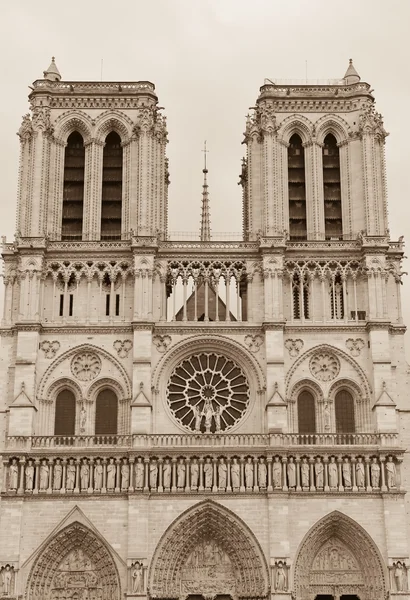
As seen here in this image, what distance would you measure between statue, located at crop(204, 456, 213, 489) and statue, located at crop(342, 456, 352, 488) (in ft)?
15.3

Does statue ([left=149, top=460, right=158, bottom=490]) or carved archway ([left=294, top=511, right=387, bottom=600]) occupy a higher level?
statue ([left=149, top=460, right=158, bottom=490])

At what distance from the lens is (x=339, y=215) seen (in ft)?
138

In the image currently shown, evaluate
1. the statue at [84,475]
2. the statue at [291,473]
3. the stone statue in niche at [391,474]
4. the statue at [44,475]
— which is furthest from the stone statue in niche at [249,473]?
the statue at [44,475]

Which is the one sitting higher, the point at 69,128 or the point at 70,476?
the point at 69,128

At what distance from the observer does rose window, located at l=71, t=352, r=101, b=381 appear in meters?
39.0

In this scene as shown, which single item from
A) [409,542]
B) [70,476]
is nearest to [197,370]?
[70,476]

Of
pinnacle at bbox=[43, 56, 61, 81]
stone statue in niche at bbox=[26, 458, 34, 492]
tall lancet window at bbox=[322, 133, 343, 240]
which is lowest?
stone statue in niche at bbox=[26, 458, 34, 492]

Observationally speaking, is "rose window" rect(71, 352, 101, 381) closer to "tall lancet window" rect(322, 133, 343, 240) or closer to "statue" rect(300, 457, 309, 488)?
"statue" rect(300, 457, 309, 488)

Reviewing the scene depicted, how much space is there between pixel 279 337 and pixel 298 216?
5.76 meters

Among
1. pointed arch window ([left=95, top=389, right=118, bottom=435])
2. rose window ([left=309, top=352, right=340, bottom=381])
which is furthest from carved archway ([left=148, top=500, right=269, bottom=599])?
rose window ([left=309, top=352, right=340, bottom=381])

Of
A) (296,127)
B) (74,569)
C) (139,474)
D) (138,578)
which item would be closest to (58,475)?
(139,474)

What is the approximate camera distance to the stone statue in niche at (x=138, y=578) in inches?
1394

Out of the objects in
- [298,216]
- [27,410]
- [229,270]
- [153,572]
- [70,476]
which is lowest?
[153,572]

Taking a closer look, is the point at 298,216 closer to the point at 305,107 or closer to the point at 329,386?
the point at 305,107
